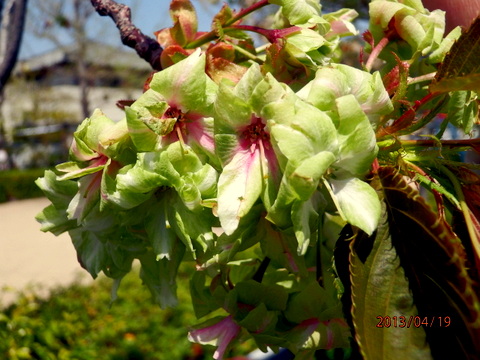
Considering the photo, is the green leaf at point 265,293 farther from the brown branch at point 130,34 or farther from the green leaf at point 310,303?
the brown branch at point 130,34

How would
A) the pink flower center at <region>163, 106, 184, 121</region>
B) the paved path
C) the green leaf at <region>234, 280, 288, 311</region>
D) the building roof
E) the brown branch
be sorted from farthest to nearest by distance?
the building roof, the paved path, the brown branch, the green leaf at <region>234, 280, 288, 311</region>, the pink flower center at <region>163, 106, 184, 121</region>

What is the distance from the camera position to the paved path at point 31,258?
215 inches

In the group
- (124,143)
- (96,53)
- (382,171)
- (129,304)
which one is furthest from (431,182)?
(96,53)

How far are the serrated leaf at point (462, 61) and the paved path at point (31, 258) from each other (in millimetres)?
3746

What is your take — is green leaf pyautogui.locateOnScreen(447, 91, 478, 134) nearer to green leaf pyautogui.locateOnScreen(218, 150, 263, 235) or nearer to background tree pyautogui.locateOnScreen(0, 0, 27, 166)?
green leaf pyautogui.locateOnScreen(218, 150, 263, 235)

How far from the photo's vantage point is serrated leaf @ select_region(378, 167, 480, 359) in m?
0.44

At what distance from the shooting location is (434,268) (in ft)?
1.52

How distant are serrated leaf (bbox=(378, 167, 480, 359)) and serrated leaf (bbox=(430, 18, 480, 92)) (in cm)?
12

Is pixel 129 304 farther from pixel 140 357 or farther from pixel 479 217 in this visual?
pixel 479 217

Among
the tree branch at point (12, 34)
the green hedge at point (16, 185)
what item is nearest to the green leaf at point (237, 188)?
the tree branch at point (12, 34)

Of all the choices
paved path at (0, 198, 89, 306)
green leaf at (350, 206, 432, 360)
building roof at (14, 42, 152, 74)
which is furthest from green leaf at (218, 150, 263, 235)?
building roof at (14, 42, 152, 74)

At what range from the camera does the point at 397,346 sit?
47cm

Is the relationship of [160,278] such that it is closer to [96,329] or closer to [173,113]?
[173,113]

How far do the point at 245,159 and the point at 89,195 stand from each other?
198 millimetres
